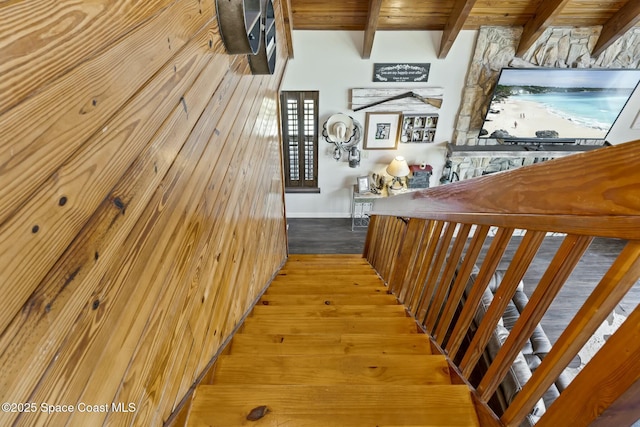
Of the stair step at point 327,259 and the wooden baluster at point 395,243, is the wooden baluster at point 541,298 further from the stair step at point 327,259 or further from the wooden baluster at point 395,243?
the stair step at point 327,259

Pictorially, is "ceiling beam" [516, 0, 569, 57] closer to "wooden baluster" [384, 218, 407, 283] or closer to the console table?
the console table

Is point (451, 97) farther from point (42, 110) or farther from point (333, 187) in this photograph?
point (42, 110)

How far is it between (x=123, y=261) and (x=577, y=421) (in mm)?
870

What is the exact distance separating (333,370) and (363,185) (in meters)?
4.03

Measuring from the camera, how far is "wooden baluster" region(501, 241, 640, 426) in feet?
1.77

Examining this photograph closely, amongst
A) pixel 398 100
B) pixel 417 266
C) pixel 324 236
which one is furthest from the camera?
pixel 324 236

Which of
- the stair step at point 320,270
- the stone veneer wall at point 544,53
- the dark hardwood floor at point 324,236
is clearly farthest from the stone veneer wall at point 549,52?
the stair step at point 320,270

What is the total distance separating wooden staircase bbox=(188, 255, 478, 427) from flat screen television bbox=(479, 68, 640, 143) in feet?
12.2

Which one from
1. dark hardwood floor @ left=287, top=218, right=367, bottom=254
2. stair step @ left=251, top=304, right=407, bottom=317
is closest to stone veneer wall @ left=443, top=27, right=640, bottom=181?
dark hardwood floor @ left=287, top=218, right=367, bottom=254

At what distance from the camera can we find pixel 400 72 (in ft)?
14.4

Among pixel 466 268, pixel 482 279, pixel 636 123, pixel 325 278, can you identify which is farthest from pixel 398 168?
pixel 482 279

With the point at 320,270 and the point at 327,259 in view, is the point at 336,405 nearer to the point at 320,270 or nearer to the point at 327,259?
the point at 320,270

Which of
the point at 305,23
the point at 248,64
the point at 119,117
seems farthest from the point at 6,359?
the point at 305,23

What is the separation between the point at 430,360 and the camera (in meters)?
1.22
